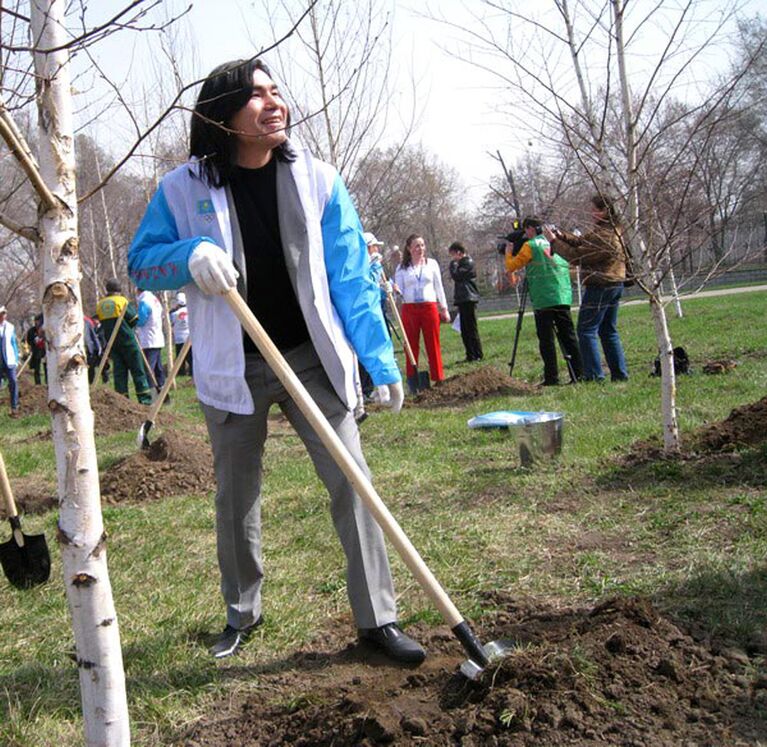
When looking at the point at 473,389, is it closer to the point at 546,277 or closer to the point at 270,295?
the point at 546,277

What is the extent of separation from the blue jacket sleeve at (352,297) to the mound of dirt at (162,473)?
3.59m

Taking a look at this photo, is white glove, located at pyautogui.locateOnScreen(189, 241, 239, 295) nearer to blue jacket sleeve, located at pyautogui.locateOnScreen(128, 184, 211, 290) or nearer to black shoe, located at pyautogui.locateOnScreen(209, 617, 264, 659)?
blue jacket sleeve, located at pyautogui.locateOnScreen(128, 184, 211, 290)

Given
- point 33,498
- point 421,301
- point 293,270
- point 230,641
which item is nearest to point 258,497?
point 230,641

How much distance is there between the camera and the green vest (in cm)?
941

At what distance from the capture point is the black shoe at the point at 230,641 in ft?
10.6

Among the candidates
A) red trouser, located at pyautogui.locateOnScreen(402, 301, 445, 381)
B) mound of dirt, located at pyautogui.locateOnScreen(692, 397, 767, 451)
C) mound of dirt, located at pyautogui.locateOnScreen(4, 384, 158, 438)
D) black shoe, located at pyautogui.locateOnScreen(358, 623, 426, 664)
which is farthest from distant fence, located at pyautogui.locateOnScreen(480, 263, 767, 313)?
mound of dirt, located at pyautogui.locateOnScreen(4, 384, 158, 438)

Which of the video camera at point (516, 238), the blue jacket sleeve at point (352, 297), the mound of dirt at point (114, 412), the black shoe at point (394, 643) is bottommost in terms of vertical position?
the black shoe at point (394, 643)

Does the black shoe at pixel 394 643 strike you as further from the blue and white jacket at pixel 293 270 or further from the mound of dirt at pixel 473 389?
the mound of dirt at pixel 473 389

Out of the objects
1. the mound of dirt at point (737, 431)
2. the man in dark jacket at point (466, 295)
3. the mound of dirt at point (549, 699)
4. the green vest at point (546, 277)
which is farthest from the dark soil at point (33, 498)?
the man in dark jacket at point (466, 295)

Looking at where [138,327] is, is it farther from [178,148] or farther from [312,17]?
[312,17]

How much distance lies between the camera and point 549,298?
941 centimetres

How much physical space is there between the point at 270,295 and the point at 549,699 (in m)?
1.70

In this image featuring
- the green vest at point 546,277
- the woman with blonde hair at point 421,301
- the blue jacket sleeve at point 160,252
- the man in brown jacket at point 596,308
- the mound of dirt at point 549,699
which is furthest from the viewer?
the woman with blonde hair at point 421,301

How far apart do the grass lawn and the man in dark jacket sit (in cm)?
628
